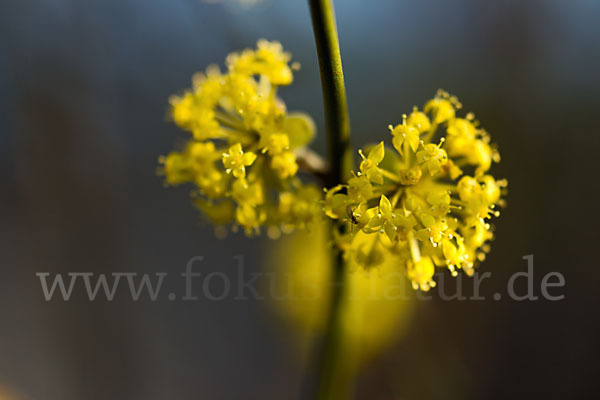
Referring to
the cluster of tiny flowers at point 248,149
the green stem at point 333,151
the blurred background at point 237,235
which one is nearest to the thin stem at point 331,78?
the green stem at point 333,151

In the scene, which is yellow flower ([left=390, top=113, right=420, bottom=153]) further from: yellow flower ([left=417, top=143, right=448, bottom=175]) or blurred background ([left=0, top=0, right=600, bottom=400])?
blurred background ([left=0, top=0, right=600, bottom=400])

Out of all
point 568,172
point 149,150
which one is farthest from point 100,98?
point 568,172

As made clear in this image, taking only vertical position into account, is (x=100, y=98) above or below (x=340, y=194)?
above

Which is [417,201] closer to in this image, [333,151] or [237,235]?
[333,151]

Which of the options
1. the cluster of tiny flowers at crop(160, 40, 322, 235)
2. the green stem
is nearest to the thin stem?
the green stem

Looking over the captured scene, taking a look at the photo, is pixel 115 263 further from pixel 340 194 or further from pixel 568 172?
pixel 568 172

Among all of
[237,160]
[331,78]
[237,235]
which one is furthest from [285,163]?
[237,235]

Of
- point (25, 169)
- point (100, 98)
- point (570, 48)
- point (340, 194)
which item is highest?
point (570, 48)
